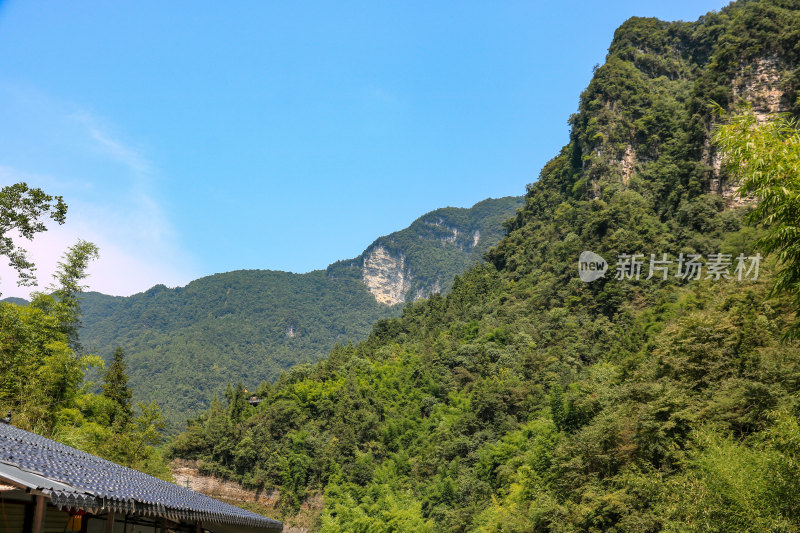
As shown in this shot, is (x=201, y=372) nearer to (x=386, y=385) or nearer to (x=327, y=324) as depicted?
(x=327, y=324)

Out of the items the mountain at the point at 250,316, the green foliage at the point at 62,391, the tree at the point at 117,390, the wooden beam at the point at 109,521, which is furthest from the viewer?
the mountain at the point at 250,316

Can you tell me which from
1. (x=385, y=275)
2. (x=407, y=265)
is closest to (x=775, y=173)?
(x=385, y=275)

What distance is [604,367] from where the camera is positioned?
114ft

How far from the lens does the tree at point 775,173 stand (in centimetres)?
805

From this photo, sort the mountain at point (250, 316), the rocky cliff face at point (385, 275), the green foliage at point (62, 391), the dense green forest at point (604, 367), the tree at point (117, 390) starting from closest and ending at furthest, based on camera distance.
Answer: the dense green forest at point (604, 367), the green foliage at point (62, 391), the tree at point (117, 390), the mountain at point (250, 316), the rocky cliff face at point (385, 275)

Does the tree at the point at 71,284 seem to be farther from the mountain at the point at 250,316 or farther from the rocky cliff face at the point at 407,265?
the rocky cliff face at the point at 407,265

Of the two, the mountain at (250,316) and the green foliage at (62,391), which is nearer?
the green foliage at (62,391)

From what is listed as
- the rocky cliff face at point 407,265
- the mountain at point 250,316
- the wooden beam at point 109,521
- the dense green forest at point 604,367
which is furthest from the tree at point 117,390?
the rocky cliff face at point 407,265

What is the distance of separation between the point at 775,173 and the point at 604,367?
92.7 feet

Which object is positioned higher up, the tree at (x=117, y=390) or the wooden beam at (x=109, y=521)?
the wooden beam at (x=109, y=521)

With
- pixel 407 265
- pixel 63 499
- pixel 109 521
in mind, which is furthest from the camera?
pixel 407 265

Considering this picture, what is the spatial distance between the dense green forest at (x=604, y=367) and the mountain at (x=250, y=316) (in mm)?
37294

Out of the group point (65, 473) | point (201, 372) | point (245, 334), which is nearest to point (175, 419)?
point (201, 372)

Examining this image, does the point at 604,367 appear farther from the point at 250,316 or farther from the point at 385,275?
the point at 385,275
